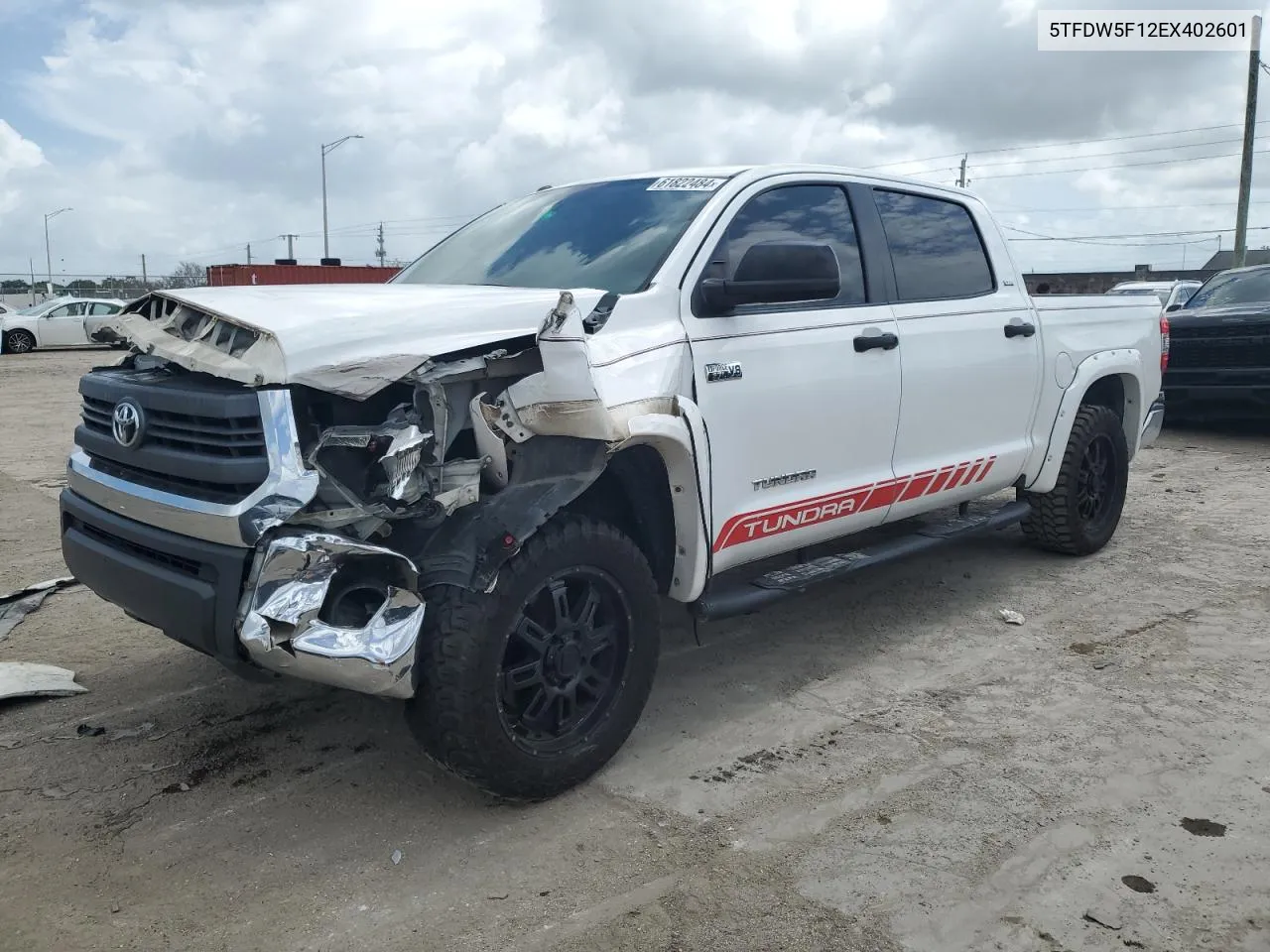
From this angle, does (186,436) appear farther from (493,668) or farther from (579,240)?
(579,240)

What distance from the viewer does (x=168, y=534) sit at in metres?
3.05

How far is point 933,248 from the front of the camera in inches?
196

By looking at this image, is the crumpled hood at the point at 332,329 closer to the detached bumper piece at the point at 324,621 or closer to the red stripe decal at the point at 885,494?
the detached bumper piece at the point at 324,621

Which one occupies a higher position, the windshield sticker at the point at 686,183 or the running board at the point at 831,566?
the windshield sticker at the point at 686,183

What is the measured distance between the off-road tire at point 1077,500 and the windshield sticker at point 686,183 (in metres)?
2.79

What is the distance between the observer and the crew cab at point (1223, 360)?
10.0m

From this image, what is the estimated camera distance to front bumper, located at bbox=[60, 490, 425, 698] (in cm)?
278

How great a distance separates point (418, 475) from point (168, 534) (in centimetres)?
75

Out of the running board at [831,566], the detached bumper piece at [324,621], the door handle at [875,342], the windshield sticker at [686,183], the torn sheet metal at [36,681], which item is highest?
the windshield sticker at [686,183]

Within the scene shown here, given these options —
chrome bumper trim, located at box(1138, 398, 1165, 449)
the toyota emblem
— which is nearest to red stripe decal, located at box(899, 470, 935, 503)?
chrome bumper trim, located at box(1138, 398, 1165, 449)

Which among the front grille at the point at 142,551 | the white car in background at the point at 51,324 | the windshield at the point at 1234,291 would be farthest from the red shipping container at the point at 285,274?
the front grille at the point at 142,551

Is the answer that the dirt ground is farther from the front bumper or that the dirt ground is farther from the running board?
the front bumper

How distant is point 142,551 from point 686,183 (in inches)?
94.1

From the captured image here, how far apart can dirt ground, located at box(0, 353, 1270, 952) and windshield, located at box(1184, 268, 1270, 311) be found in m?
7.16
